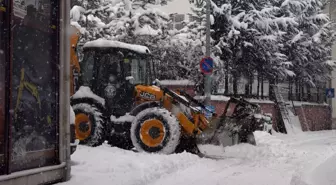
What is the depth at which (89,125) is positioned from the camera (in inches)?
452

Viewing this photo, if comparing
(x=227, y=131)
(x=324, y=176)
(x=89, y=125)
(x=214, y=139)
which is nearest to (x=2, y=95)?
(x=324, y=176)

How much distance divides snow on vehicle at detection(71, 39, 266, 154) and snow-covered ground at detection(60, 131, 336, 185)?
0.54m

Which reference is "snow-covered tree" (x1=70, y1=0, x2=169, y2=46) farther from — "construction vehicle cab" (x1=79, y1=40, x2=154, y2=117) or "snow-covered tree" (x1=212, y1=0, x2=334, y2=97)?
"construction vehicle cab" (x1=79, y1=40, x2=154, y2=117)

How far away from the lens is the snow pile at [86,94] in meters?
11.8

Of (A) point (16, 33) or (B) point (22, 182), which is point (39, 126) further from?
(A) point (16, 33)

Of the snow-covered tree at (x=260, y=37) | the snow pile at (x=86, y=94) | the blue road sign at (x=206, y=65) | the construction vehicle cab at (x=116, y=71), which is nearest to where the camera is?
the construction vehicle cab at (x=116, y=71)

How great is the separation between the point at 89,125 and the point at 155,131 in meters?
1.80

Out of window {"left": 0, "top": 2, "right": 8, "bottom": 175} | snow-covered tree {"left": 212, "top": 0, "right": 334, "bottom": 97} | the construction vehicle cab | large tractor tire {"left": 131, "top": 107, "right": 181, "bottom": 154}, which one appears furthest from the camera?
snow-covered tree {"left": 212, "top": 0, "right": 334, "bottom": 97}

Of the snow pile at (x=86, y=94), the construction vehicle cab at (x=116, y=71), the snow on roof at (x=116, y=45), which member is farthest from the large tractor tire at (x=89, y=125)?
the snow on roof at (x=116, y=45)

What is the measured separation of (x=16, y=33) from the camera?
6.41m

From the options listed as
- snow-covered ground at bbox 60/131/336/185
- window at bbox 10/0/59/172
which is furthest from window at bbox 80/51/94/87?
window at bbox 10/0/59/172

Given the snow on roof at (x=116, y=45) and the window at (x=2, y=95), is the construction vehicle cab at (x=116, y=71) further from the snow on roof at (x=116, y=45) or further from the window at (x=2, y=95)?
the window at (x=2, y=95)

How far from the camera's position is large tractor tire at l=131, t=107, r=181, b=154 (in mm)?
10547

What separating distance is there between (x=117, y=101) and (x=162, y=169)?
142 inches
